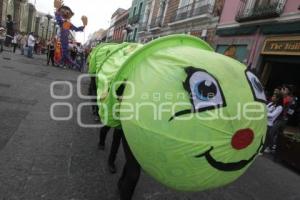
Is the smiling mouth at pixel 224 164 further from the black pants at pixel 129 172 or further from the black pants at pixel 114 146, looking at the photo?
the black pants at pixel 114 146

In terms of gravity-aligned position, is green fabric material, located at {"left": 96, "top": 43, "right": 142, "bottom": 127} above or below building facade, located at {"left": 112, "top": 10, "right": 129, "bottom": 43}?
below

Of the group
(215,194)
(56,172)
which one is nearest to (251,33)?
(215,194)

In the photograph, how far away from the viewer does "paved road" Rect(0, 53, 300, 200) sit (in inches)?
133

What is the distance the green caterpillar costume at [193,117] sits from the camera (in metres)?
2.08

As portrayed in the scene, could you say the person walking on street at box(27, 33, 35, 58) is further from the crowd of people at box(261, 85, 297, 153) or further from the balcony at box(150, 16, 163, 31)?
the crowd of people at box(261, 85, 297, 153)

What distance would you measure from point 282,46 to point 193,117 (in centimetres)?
964

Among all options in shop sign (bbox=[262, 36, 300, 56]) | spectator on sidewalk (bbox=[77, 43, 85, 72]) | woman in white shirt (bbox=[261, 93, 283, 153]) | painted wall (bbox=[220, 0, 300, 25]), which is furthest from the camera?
spectator on sidewalk (bbox=[77, 43, 85, 72])

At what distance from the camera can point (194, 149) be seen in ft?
6.86

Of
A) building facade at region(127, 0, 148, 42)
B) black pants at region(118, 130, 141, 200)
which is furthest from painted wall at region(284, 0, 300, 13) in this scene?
building facade at region(127, 0, 148, 42)

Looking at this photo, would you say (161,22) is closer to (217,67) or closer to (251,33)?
(251,33)

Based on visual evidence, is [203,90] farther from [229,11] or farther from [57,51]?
[57,51]

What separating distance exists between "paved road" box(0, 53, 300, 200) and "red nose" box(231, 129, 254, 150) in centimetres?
165

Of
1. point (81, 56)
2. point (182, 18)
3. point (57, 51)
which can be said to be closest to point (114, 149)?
point (57, 51)

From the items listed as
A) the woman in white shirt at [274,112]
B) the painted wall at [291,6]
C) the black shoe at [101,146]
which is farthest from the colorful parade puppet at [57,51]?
the black shoe at [101,146]
